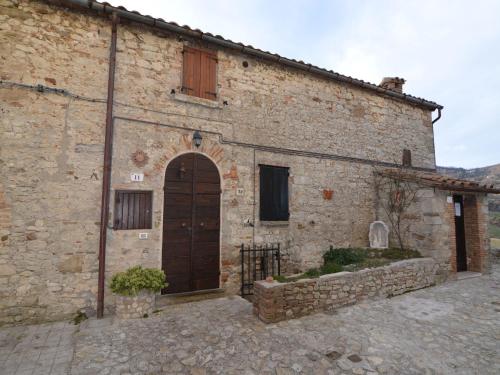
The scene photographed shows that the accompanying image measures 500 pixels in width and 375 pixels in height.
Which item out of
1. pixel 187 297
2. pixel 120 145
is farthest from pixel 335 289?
pixel 120 145

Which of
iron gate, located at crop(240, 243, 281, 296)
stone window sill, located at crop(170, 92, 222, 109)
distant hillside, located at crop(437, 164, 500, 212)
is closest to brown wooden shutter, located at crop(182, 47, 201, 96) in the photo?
stone window sill, located at crop(170, 92, 222, 109)

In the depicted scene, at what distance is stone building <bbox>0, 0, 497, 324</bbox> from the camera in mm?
4488

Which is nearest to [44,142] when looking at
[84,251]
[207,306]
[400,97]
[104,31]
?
[84,251]

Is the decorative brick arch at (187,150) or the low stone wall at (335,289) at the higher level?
the decorative brick arch at (187,150)

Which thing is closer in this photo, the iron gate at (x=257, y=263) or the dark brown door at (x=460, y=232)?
the iron gate at (x=257, y=263)

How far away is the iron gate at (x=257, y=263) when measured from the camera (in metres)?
6.04

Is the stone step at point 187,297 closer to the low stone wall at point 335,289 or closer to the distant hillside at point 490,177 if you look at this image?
the low stone wall at point 335,289

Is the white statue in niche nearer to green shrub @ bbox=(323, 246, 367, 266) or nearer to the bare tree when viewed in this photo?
the bare tree

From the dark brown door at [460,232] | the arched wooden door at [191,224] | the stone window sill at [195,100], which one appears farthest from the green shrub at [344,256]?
the stone window sill at [195,100]

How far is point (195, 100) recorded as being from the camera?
5832mm

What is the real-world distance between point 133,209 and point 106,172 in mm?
863

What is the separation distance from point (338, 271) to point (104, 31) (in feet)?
22.6

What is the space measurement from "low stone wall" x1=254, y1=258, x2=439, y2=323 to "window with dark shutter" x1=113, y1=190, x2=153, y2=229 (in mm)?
2570

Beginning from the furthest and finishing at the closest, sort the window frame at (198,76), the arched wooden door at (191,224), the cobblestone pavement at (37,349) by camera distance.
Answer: the window frame at (198,76) < the arched wooden door at (191,224) < the cobblestone pavement at (37,349)
